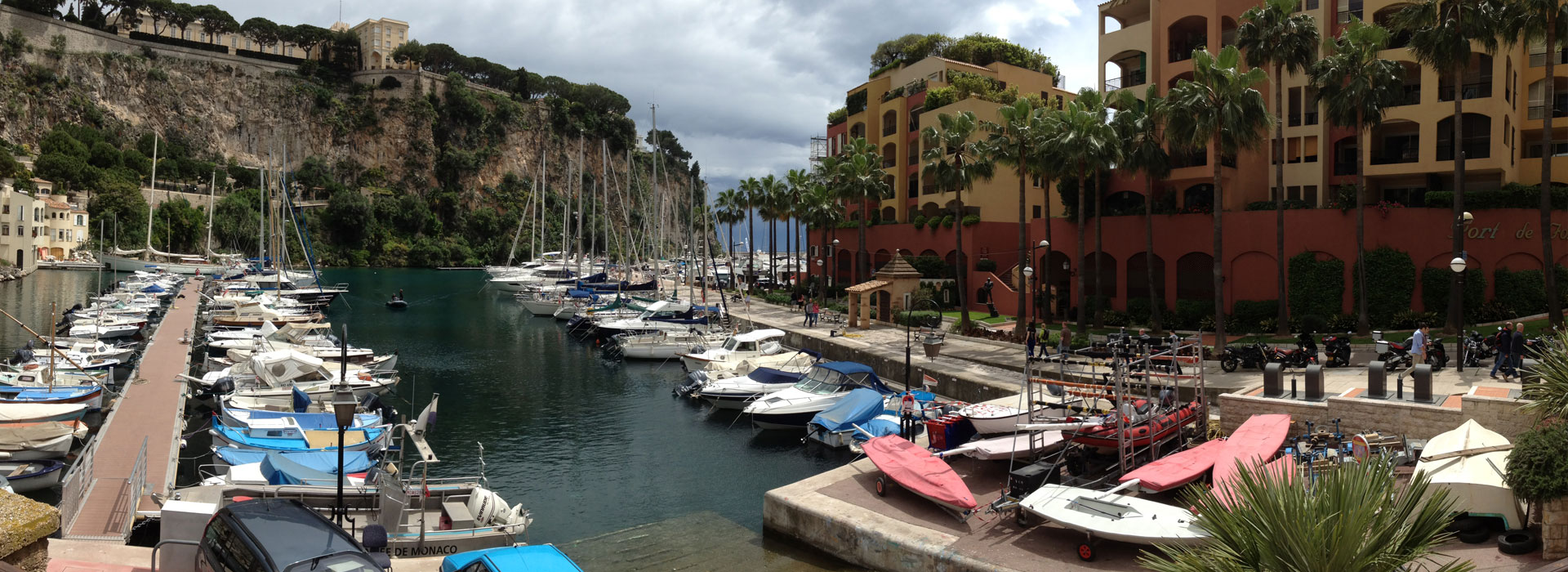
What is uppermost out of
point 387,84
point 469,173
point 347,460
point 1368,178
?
point 387,84

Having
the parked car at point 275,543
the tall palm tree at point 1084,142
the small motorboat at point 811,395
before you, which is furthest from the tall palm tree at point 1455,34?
the parked car at point 275,543

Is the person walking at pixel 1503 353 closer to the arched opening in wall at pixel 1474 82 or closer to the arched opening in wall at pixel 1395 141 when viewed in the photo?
the arched opening in wall at pixel 1474 82

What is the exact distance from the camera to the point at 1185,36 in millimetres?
44344

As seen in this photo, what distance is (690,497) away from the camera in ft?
74.5

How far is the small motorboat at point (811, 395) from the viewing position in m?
28.9

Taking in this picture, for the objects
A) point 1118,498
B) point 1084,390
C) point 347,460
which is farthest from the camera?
point 1084,390

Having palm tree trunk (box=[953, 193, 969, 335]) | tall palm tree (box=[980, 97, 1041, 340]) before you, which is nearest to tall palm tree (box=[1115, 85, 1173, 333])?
tall palm tree (box=[980, 97, 1041, 340])

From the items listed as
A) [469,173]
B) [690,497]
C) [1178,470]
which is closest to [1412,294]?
[1178,470]

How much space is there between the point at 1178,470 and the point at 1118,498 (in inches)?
82.5

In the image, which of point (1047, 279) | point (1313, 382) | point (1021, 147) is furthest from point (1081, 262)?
point (1313, 382)

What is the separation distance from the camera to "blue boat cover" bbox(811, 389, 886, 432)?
27.1 m

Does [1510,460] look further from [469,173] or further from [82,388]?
[469,173]

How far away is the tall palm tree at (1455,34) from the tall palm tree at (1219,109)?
4.71m

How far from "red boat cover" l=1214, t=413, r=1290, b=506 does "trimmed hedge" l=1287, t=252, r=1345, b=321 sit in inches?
750
